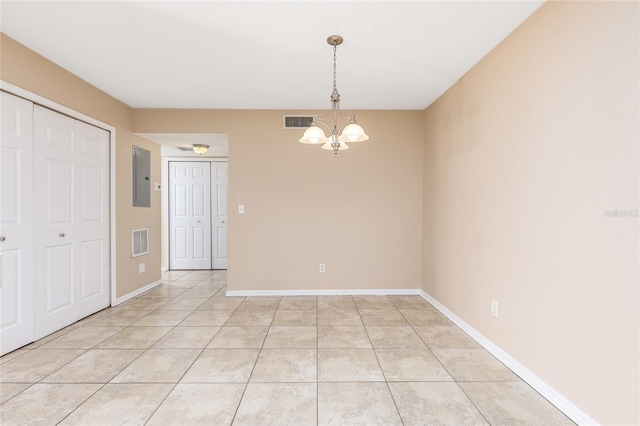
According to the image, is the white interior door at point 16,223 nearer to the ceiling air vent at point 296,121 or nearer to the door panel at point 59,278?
the door panel at point 59,278

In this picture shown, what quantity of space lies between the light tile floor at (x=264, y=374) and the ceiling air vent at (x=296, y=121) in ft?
7.96

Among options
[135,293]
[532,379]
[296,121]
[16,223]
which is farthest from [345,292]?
[16,223]

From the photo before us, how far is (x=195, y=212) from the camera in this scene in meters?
5.63

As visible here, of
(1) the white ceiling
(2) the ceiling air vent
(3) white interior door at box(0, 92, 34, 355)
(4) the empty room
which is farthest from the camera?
(2) the ceiling air vent

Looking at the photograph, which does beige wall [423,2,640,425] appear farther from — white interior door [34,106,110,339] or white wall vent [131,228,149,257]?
white wall vent [131,228,149,257]

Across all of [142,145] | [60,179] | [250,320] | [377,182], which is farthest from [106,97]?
[377,182]

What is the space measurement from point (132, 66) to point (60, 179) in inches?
50.7

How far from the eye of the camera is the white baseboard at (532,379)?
62.2 inches

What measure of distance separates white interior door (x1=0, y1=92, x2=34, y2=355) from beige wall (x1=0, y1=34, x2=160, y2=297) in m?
0.26

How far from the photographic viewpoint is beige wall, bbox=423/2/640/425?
1360 mm

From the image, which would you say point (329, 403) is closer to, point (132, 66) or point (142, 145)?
point (132, 66)

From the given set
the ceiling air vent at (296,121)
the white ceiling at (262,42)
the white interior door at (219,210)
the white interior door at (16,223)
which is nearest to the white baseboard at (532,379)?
the white ceiling at (262,42)

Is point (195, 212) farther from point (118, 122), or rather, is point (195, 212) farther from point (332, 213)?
point (332, 213)

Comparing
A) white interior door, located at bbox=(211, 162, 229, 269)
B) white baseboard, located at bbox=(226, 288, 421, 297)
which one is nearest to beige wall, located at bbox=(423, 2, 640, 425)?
white baseboard, located at bbox=(226, 288, 421, 297)
